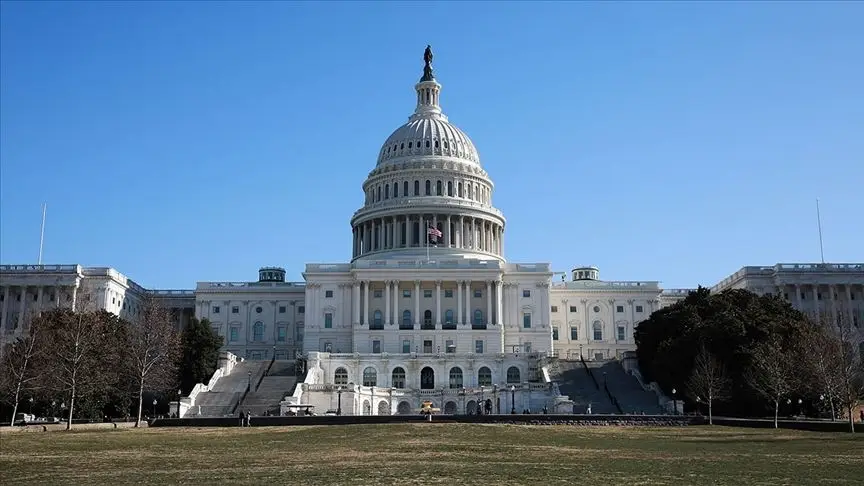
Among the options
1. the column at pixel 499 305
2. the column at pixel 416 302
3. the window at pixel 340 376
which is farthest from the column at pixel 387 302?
the window at pixel 340 376

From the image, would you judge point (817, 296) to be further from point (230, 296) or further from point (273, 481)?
point (273, 481)

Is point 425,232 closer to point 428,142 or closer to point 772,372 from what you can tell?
point 428,142

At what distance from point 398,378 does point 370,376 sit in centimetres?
317

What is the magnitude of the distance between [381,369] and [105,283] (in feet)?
151

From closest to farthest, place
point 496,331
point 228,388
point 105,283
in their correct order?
point 228,388 < point 496,331 < point 105,283

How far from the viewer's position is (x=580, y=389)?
314 ft

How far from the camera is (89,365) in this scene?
7325 centimetres

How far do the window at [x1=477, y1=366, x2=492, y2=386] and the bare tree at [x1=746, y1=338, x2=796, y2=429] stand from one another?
110 feet

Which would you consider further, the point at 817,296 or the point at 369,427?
the point at 817,296

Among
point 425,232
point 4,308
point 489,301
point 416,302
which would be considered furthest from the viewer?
point 425,232

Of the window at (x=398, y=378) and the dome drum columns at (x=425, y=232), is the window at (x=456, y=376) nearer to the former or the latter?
the window at (x=398, y=378)

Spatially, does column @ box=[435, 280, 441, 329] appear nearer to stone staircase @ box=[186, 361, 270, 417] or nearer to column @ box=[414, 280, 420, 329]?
column @ box=[414, 280, 420, 329]

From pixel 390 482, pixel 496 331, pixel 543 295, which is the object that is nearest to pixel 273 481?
pixel 390 482

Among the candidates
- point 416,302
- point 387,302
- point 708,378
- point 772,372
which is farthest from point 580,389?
point 387,302
